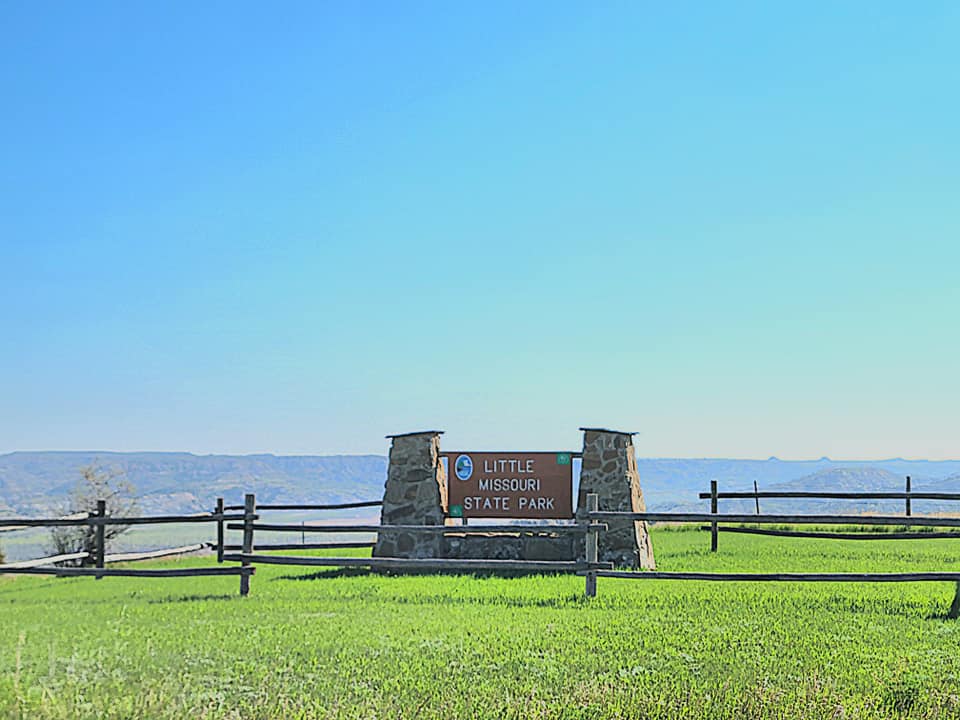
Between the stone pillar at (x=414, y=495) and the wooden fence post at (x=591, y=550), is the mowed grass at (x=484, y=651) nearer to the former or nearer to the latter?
the wooden fence post at (x=591, y=550)

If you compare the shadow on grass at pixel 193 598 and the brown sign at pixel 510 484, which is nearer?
the shadow on grass at pixel 193 598

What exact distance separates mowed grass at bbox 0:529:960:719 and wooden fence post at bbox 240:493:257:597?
0.26 m

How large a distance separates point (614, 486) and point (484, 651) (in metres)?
8.37

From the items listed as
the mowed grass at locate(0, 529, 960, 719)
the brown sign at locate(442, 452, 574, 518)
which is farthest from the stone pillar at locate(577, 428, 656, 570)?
the mowed grass at locate(0, 529, 960, 719)

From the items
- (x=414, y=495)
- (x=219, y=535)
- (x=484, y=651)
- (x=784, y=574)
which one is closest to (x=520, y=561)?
(x=414, y=495)

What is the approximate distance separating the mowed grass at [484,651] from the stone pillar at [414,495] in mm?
2397

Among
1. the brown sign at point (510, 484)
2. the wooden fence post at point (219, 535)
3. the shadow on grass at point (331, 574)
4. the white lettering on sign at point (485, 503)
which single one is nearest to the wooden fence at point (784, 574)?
the brown sign at point (510, 484)

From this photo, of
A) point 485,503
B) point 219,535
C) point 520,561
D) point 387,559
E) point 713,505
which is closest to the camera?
point 387,559

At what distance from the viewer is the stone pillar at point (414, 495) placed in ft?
60.6

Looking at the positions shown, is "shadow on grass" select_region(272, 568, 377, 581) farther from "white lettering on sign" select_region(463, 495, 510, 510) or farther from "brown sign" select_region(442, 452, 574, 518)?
"white lettering on sign" select_region(463, 495, 510, 510)

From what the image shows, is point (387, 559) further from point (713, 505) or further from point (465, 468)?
point (713, 505)

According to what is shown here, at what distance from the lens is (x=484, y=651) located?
10047 millimetres

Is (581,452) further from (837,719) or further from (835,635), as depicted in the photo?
(837,719)

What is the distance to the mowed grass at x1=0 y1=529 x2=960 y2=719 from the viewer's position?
322 inches
